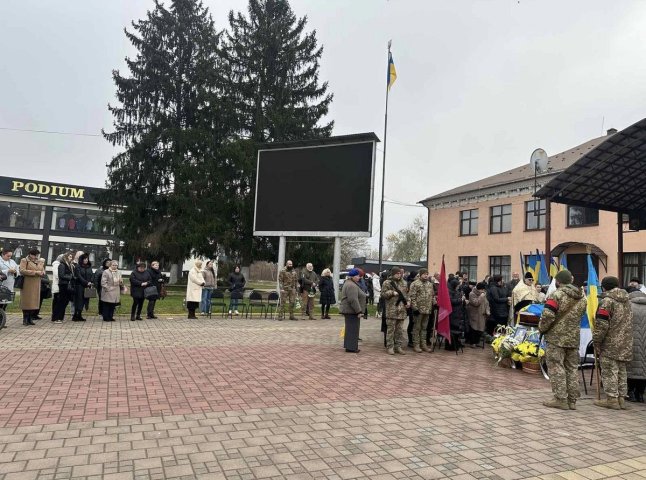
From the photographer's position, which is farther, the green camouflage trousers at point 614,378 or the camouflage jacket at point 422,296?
the camouflage jacket at point 422,296

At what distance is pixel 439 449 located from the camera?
14.9 feet

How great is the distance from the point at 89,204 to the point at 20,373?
56.8m

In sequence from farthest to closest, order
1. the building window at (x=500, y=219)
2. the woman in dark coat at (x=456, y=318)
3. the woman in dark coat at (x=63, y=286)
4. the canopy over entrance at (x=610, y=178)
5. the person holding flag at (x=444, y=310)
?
the building window at (x=500, y=219), the canopy over entrance at (x=610, y=178), the woman in dark coat at (x=63, y=286), the woman in dark coat at (x=456, y=318), the person holding flag at (x=444, y=310)

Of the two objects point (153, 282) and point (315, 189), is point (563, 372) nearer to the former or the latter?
point (153, 282)

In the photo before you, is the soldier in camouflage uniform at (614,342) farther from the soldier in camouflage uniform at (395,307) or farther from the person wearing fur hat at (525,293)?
the person wearing fur hat at (525,293)

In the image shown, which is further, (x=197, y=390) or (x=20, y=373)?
(x=20, y=373)

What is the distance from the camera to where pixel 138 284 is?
13352mm

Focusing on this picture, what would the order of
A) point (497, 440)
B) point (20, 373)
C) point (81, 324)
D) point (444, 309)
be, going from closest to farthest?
point (497, 440) → point (20, 373) → point (444, 309) → point (81, 324)

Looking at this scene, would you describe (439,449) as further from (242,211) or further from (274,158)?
(242,211)

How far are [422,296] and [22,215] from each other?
2301 inches

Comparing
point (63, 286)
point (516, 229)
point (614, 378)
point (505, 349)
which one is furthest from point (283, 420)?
point (516, 229)

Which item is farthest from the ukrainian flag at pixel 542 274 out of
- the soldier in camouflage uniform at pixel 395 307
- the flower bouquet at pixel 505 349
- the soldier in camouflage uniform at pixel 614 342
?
the soldier in camouflage uniform at pixel 614 342

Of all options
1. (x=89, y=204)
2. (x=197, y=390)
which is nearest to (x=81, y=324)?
(x=197, y=390)

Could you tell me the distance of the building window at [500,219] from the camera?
31734 millimetres
